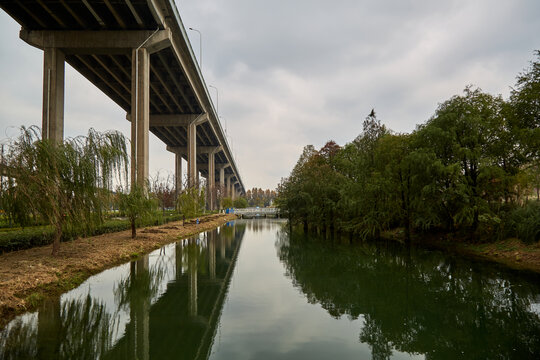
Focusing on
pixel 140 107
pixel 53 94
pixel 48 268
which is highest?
pixel 53 94

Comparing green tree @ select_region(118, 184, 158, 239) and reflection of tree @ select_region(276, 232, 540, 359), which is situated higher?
green tree @ select_region(118, 184, 158, 239)

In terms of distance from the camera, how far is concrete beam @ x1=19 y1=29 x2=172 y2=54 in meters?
23.4

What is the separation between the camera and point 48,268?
29.3ft

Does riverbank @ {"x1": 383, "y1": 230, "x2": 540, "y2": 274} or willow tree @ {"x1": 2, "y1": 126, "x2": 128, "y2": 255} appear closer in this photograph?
willow tree @ {"x1": 2, "y1": 126, "x2": 128, "y2": 255}

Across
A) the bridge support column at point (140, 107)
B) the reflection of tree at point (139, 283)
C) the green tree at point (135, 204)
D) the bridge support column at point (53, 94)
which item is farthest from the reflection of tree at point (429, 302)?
the bridge support column at point (53, 94)

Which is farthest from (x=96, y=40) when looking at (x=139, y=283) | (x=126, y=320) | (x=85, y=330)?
(x=85, y=330)

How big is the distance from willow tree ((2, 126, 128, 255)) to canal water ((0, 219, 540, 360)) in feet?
7.59

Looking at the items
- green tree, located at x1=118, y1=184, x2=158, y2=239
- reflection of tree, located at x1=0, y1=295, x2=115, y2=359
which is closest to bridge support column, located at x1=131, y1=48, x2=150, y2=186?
green tree, located at x1=118, y1=184, x2=158, y2=239

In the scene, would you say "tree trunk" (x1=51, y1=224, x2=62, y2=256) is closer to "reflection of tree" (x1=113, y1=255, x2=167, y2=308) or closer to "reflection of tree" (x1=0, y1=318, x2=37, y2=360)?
"reflection of tree" (x1=113, y1=255, x2=167, y2=308)

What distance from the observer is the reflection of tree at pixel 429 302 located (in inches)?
223

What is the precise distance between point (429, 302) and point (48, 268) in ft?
34.0

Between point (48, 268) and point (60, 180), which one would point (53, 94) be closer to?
point (60, 180)

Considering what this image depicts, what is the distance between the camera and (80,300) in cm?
765

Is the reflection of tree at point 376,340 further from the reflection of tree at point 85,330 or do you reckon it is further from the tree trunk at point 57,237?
the tree trunk at point 57,237
